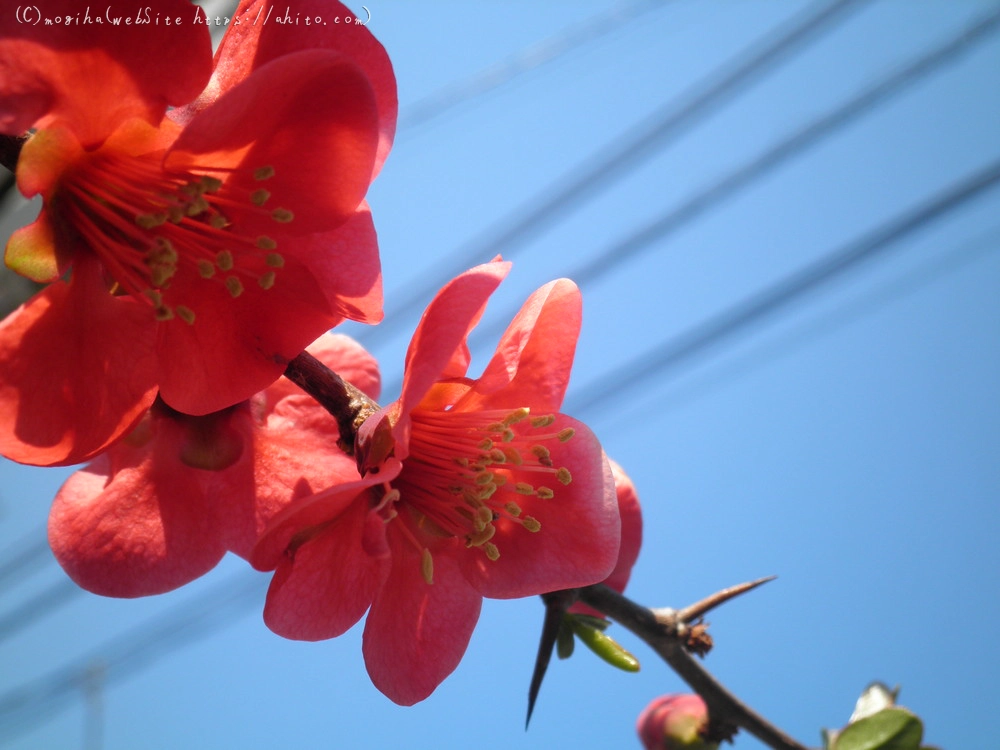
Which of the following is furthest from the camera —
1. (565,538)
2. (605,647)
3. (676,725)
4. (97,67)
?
(676,725)

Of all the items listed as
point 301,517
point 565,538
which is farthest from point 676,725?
point 301,517

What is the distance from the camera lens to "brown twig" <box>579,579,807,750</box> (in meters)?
0.66

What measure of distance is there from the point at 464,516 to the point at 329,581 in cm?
11

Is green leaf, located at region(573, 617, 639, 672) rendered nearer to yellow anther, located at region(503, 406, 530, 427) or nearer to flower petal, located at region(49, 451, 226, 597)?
yellow anther, located at region(503, 406, 530, 427)

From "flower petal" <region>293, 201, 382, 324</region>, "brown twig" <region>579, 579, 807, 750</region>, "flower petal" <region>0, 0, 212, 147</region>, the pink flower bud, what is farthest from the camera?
the pink flower bud

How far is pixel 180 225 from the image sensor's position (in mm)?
517

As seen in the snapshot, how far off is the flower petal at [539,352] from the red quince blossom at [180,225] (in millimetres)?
111

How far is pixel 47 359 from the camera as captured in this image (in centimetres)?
47

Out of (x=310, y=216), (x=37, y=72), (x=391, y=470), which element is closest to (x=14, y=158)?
(x=37, y=72)

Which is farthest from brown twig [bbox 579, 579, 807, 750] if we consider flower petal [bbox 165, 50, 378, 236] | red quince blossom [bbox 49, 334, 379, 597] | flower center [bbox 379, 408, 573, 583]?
flower petal [bbox 165, 50, 378, 236]

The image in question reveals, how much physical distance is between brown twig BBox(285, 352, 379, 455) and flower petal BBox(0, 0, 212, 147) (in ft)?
0.65

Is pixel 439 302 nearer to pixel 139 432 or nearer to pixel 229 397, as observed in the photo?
pixel 229 397

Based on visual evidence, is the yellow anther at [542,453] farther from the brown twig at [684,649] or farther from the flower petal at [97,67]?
the flower petal at [97,67]

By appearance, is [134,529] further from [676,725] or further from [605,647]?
[676,725]
